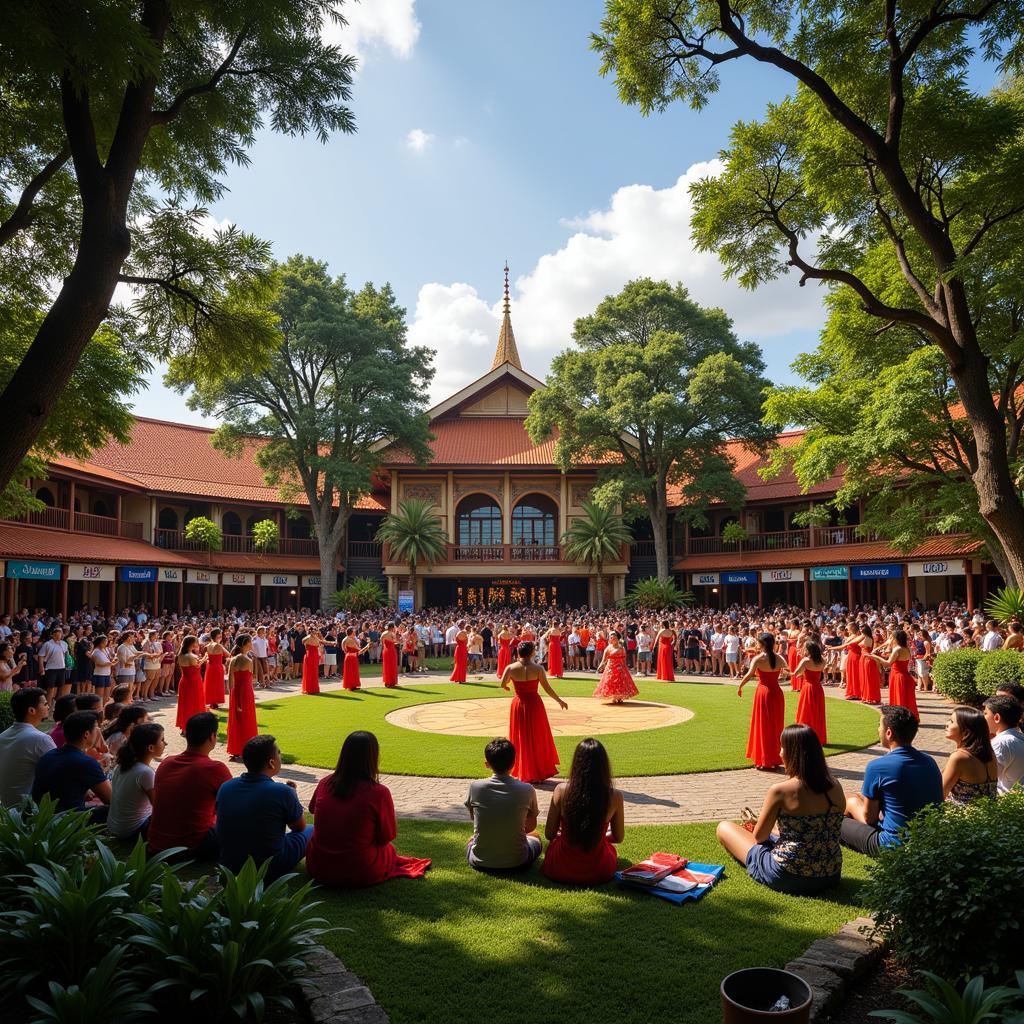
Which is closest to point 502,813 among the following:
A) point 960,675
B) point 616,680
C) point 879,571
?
point 616,680

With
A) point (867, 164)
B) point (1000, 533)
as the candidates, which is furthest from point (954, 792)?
point (867, 164)

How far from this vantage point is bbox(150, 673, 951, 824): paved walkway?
7523 mm

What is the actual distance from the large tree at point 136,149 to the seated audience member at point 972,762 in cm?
792

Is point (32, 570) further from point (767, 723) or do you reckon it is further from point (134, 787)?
point (767, 723)

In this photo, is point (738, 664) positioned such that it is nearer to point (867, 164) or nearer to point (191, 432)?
point (867, 164)

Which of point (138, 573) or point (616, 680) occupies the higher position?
point (138, 573)

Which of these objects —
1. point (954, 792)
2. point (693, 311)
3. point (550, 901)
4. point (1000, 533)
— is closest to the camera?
point (550, 901)

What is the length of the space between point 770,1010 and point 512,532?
32.9m

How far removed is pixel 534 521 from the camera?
37.1m

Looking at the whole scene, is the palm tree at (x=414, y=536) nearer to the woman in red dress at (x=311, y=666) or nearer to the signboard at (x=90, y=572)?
the signboard at (x=90, y=572)

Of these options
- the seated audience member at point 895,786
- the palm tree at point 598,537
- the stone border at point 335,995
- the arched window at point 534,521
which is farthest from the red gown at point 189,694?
the arched window at point 534,521

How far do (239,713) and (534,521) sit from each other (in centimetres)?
2719

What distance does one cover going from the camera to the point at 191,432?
38.2 metres

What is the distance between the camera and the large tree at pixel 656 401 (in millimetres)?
30484
